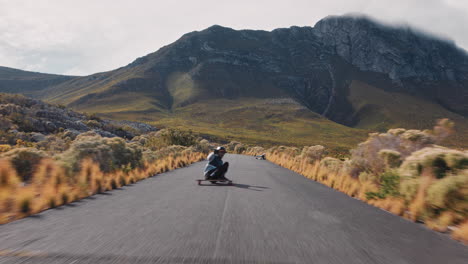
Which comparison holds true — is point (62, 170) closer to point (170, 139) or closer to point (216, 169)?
point (216, 169)

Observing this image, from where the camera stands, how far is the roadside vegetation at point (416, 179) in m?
5.87

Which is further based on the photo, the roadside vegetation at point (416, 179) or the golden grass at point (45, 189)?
the roadside vegetation at point (416, 179)

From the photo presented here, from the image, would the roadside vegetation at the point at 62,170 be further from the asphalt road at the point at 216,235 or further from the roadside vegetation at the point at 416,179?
the roadside vegetation at the point at 416,179

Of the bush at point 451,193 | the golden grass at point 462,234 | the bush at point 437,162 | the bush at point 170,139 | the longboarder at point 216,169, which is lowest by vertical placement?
the bush at point 170,139

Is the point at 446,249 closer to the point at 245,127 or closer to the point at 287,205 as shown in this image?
the point at 287,205

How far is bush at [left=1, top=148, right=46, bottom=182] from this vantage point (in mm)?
9849

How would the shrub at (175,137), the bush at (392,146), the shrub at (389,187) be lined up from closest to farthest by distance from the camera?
1. the shrub at (389,187)
2. the bush at (392,146)
3. the shrub at (175,137)

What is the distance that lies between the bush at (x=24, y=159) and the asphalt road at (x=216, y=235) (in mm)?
4617

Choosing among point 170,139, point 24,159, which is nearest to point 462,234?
point 24,159

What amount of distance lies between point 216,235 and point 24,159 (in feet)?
30.3

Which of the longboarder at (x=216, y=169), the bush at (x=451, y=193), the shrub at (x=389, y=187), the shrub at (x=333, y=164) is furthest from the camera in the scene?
the shrub at (x=333, y=164)

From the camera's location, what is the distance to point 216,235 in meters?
4.42

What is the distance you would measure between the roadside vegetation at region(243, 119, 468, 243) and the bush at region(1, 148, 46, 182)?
11.0 meters

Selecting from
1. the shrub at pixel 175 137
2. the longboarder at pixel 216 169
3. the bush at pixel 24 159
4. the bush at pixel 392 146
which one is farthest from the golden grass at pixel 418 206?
the shrub at pixel 175 137
